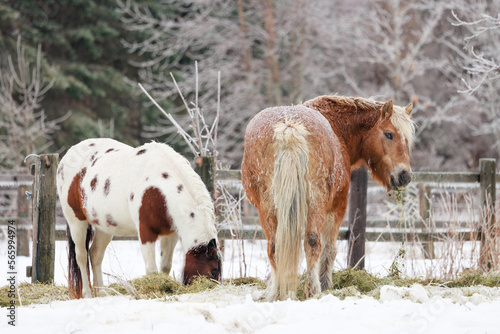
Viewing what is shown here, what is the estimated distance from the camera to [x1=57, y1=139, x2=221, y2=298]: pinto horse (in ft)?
16.1

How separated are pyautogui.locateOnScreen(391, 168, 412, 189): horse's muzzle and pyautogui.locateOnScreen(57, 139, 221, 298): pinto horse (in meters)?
1.72

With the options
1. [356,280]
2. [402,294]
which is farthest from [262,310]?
[356,280]

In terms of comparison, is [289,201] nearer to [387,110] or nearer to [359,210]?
[387,110]

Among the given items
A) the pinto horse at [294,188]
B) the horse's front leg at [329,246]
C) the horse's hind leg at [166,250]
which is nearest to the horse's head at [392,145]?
the pinto horse at [294,188]

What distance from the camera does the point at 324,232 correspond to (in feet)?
16.2

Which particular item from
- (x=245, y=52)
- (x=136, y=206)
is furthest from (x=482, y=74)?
(x=136, y=206)

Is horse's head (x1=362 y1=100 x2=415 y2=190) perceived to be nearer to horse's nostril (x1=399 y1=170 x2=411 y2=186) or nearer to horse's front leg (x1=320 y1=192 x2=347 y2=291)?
horse's nostril (x1=399 y1=170 x2=411 y2=186)

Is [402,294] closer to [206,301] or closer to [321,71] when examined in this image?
[206,301]

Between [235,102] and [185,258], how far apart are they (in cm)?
1379

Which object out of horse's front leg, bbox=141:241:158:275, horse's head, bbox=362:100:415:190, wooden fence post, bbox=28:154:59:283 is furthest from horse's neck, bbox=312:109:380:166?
→ wooden fence post, bbox=28:154:59:283

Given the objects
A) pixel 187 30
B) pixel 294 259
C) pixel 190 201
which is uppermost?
pixel 187 30

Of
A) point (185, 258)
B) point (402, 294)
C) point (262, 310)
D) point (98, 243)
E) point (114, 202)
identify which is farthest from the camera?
point (98, 243)

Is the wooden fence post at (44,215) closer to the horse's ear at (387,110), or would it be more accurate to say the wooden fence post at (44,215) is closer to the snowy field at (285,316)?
the snowy field at (285,316)

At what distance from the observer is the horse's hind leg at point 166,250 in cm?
530
